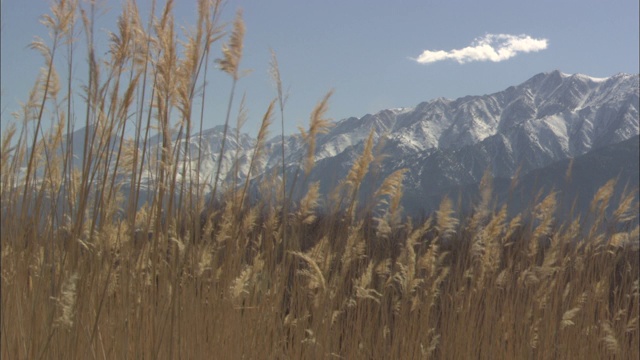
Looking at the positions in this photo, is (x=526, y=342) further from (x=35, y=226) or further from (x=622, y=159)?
(x=622, y=159)

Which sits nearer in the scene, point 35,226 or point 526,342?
point 35,226

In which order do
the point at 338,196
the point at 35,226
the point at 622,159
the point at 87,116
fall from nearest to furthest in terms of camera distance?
the point at 87,116, the point at 35,226, the point at 338,196, the point at 622,159

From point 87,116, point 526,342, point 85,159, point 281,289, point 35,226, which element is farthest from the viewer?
point 526,342

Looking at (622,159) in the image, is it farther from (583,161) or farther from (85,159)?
(85,159)

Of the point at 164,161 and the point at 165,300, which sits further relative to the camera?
the point at 165,300

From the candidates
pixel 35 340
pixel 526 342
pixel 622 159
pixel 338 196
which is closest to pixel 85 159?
pixel 35 340

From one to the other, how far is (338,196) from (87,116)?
1171 mm

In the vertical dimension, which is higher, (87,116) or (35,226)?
(87,116)

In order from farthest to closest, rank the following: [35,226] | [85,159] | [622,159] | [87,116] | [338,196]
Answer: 1. [622,159]
2. [338,196]
3. [35,226]
4. [87,116]
5. [85,159]

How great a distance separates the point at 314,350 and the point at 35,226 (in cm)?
117

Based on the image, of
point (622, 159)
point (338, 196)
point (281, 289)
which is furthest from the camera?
point (622, 159)

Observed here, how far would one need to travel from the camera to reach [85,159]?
5.45 ft

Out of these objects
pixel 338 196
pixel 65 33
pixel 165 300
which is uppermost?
pixel 65 33

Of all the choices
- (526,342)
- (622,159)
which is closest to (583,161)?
(622,159)
